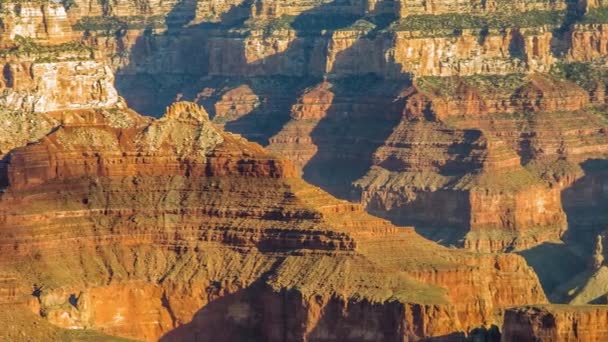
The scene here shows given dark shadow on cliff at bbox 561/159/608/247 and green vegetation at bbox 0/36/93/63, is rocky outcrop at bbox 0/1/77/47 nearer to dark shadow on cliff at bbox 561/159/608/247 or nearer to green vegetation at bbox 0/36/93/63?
green vegetation at bbox 0/36/93/63

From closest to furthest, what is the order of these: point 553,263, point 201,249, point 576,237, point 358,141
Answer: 1. point 201,249
2. point 553,263
3. point 576,237
4. point 358,141

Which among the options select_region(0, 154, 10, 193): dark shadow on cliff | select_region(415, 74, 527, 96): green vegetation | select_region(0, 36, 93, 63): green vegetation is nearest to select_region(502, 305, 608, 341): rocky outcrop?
select_region(0, 154, 10, 193): dark shadow on cliff

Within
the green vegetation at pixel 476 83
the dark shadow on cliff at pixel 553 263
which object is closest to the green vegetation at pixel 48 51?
the dark shadow on cliff at pixel 553 263

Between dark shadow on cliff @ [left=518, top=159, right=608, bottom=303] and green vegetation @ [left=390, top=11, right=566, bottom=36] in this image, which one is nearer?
dark shadow on cliff @ [left=518, top=159, right=608, bottom=303]

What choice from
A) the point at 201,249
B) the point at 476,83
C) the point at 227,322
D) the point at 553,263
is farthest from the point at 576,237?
the point at 227,322

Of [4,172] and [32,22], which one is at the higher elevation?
[32,22]

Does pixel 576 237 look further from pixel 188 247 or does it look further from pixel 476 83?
pixel 188 247

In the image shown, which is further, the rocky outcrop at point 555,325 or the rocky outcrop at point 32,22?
the rocky outcrop at point 32,22

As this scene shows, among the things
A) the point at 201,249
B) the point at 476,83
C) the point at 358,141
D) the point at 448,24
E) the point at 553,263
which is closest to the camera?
the point at 201,249

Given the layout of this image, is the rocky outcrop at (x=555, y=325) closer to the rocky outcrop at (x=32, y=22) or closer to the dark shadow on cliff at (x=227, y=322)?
the dark shadow on cliff at (x=227, y=322)

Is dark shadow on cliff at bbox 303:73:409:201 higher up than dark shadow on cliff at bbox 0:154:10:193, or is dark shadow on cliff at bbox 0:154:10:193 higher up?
dark shadow on cliff at bbox 0:154:10:193

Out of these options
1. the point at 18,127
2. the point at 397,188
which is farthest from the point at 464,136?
the point at 18,127
